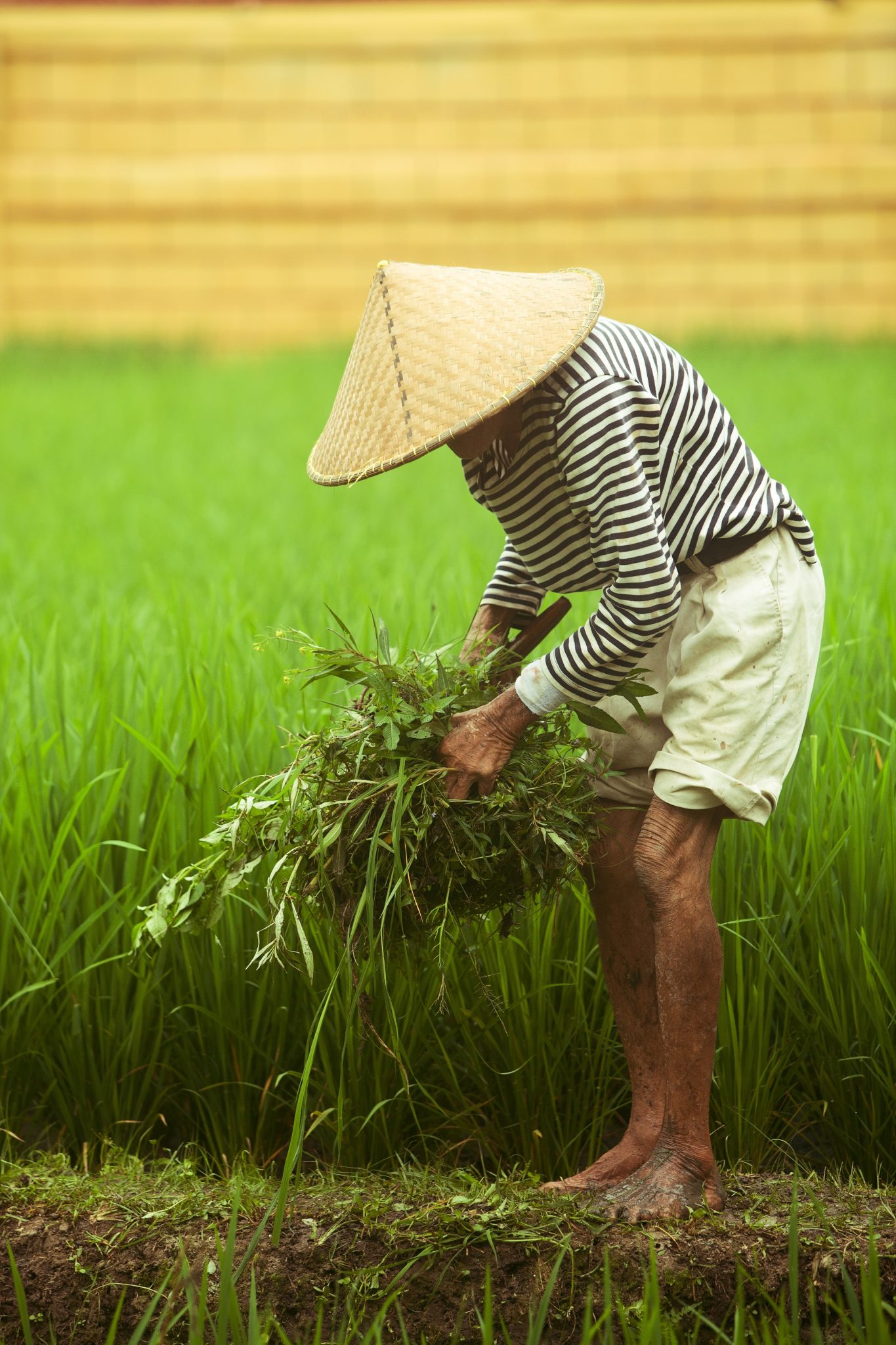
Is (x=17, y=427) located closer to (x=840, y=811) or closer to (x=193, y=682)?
(x=193, y=682)

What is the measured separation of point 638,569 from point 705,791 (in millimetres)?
303

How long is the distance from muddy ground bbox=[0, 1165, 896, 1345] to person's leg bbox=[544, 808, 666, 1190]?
0.48 ft

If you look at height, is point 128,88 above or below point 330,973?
above

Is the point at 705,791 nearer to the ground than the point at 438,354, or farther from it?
nearer to the ground

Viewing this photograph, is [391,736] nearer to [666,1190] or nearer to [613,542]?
[613,542]

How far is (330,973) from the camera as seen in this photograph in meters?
1.96

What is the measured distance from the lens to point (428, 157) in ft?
33.6

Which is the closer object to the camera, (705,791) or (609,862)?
(705,791)

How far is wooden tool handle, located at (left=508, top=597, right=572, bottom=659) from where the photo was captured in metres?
1.83

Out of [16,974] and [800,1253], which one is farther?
[16,974]

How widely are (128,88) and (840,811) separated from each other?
9.80 m

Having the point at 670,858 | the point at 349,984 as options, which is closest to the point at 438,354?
the point at 670,858

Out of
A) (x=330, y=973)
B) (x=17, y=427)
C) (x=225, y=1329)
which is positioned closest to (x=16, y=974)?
(x=330, y=973)

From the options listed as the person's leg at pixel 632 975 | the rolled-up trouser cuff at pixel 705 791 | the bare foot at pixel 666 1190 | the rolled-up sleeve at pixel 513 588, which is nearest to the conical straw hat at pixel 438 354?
the rolled-up sleeve at pixel 513 588
